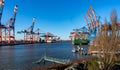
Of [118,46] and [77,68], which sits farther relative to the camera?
[77,68]

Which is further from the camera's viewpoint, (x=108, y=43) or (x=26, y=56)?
(x=26, y=56)

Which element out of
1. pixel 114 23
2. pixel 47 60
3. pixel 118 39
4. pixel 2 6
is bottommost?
pixel 47 60

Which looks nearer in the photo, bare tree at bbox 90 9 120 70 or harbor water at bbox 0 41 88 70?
bare tree at bbox 90 9 120 70

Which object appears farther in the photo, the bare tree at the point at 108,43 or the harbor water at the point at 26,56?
the harbor water at the point at 26,56

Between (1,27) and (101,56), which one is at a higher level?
(1,27)

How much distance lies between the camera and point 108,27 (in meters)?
20.3

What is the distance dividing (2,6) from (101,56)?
136 meters

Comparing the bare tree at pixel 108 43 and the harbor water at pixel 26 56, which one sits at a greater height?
the bare tree at pixel 108 43

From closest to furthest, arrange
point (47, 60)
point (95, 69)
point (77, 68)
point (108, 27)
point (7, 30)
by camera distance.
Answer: point (95, 69) → point (108, 27) → point (77, 68) → point (47, 60) → point (7, 30)

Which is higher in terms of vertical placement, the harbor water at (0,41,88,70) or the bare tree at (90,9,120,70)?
the bare tree at (90,9,120,70)

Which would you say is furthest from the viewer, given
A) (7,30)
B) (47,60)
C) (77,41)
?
(7,30)

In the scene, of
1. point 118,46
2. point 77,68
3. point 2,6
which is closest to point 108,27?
point 118,46

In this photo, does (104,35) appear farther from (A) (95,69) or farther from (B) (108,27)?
(A) (95,69)

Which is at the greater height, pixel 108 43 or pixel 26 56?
pixel 108 43
